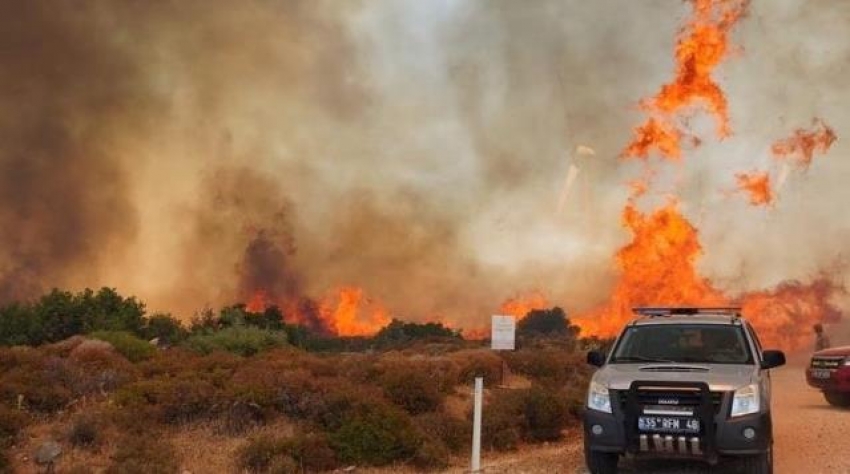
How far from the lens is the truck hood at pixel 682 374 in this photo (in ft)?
29.5

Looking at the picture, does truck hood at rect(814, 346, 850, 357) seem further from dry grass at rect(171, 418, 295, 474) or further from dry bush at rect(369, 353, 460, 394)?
dry grass at rect(171, 418, 295, 474)

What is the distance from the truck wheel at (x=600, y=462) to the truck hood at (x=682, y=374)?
0.93 meters

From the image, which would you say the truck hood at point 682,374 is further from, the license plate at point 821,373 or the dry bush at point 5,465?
the license plate at point 821,373

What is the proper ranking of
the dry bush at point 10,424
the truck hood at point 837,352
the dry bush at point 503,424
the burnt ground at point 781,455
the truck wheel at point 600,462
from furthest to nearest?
the truck hood at point 837,352, the dry bush at point 503,424, the dry bush at point 10,424, the burnt ground at point 781,455, the truck wheel at point 600,462

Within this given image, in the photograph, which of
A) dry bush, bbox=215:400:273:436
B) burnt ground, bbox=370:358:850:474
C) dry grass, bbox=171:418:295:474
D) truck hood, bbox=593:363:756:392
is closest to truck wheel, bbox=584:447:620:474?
burnt ground, bbox=370:358:850:474

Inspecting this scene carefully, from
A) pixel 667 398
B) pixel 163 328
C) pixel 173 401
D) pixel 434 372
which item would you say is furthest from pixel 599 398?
pixel 163 328

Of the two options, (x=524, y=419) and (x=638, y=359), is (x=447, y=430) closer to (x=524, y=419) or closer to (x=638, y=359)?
(x=524, y=419)

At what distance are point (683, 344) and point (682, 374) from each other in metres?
1.34

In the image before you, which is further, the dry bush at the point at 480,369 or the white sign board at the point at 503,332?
the dry bush at the point at 480,369

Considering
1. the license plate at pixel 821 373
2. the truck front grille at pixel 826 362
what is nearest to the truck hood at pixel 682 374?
the truck front grille at pixel 826 362

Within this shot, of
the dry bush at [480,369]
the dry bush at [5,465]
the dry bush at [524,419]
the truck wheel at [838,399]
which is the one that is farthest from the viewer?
the dry bush at [480,369]

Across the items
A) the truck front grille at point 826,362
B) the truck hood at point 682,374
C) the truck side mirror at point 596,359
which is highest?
the truck front grille at point 826,362

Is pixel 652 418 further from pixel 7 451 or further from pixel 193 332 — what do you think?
pixel 193 332

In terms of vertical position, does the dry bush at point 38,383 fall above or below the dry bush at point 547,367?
below
